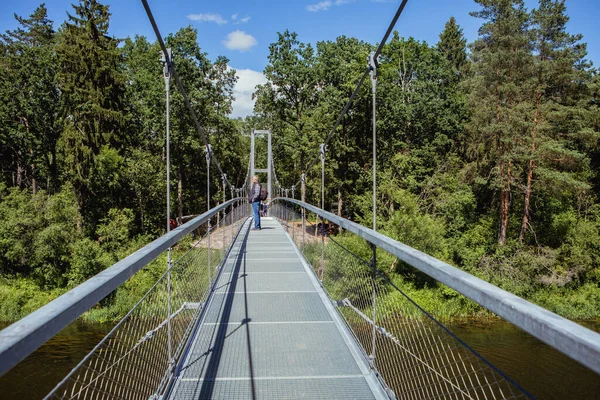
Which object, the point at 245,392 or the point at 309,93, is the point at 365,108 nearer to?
the point at 309,93

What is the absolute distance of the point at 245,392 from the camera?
195 centimetres

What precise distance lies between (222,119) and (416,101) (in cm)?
924

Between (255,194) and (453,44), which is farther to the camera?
(453,44)

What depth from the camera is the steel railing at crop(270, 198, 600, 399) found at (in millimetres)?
776

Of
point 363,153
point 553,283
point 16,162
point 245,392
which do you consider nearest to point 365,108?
point 363,153

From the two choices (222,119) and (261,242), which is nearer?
(261,242)

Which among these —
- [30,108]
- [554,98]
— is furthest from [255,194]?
[30,108]

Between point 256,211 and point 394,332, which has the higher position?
point 256,211

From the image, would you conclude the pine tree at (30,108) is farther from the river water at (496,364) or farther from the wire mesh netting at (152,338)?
the wire mesh netting at (152,338)

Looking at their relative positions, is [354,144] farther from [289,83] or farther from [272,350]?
[272,350]

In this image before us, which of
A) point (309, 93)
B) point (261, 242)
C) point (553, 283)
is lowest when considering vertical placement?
point (553, 283)

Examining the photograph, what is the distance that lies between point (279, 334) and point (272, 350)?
27 centimetres

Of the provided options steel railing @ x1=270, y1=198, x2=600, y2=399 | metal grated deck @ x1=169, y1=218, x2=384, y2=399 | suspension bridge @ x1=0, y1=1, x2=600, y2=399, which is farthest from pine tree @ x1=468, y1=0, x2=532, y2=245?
metal grated deck @ x1=169, y1=218, x2=384, y2=399

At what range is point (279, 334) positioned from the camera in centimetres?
273
